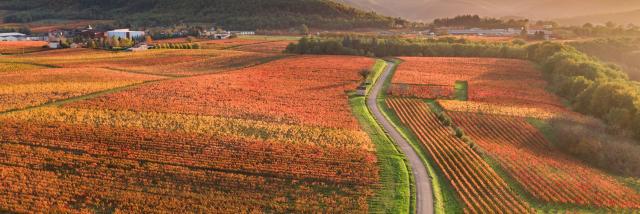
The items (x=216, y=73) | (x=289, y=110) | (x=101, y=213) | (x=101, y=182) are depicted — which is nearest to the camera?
(x=101, y=213)

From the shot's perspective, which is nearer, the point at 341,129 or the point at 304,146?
the point at 304,146

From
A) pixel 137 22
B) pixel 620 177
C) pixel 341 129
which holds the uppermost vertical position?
pixel 137 22

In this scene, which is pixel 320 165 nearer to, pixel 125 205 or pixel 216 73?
pixel 125 205

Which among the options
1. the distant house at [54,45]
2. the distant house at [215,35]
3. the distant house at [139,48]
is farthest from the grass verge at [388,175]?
the distant house at [215,35]

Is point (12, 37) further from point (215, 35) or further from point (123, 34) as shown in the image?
point (215, 35)

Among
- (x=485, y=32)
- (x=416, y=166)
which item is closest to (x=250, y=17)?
(x=485, y=32)

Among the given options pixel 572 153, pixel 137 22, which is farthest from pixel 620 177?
pixel 137 22

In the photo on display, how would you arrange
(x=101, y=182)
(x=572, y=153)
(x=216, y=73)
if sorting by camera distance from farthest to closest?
(x=216, y=73), (x=572, y=153), (x=101, y=182)
